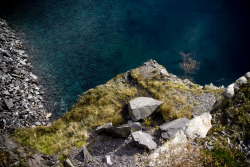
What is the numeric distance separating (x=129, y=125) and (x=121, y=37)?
18537 mm

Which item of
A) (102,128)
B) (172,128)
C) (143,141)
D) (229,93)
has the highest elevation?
(229,93)

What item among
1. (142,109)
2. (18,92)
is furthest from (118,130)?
(18,92)

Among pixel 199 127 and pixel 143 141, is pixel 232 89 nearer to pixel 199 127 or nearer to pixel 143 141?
pixel 199 127

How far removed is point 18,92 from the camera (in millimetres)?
12750

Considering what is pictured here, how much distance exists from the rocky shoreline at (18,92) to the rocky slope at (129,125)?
7 centimetres

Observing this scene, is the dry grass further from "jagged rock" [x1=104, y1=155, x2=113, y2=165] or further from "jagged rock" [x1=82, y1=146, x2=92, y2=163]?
"jagged rock" [x1=104, y1=155, x2=113, y2=165]

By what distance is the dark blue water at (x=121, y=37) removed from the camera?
57.2ft

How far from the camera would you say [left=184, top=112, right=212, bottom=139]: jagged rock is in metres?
6.85

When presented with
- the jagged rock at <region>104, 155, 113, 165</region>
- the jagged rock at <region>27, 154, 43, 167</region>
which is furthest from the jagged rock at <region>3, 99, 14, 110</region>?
the jagged rock at <region>104, 155, 113, 165</region>

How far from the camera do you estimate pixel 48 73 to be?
16406 mm

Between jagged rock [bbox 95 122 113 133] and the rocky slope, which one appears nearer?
the rocky slope

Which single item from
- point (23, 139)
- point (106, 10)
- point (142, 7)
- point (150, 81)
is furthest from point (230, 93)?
point (142, 7)

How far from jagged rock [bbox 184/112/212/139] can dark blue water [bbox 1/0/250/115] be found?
431 inches

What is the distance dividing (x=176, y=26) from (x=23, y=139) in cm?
2932
